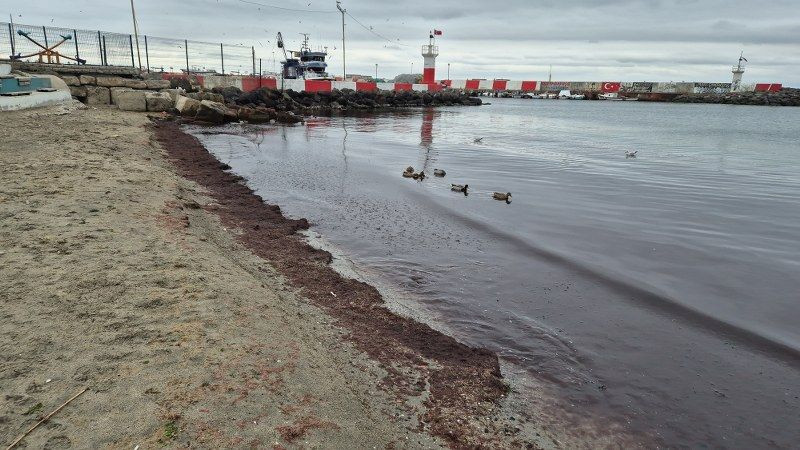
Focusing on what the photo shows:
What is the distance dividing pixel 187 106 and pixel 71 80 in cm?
504

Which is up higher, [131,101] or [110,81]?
[110,81]

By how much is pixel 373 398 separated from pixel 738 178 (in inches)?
641

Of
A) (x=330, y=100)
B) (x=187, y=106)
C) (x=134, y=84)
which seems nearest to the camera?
(x=187, y=106)

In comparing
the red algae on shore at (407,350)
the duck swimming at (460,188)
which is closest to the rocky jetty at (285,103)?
the duck swimming at (460,188)

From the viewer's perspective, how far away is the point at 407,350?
4.15 m

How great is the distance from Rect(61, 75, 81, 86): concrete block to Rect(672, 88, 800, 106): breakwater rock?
102 m

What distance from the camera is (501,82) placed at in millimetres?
107688

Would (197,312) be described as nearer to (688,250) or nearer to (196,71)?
(688,250)

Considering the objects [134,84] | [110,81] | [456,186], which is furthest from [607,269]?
[134,84]

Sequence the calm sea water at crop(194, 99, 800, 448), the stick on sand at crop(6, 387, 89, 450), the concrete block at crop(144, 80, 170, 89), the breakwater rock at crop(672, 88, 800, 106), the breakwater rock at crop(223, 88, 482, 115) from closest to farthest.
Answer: the stick on sand at crop(6, 387, 89, 450)
the calm sea water at crop(194, 99, 800, 448)
the concrete block at crop(144, 80, 170, 89)
the breakwater rock at crop(223, 88, 482, 115)
the breakwater rock at crop(672, 88, 800, 106)

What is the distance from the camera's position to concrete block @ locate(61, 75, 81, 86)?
22.3 m

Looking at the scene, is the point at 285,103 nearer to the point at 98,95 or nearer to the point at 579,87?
the point at 98,95

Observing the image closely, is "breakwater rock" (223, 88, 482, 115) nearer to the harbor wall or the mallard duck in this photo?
the harbor wall

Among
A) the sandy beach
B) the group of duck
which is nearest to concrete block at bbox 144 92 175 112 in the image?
the group of duck
